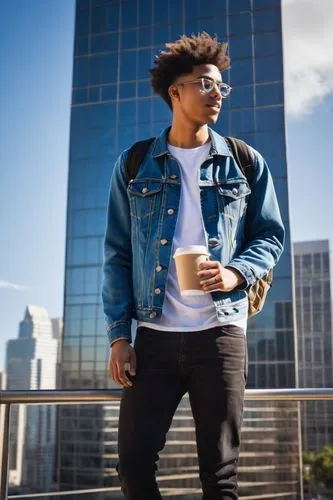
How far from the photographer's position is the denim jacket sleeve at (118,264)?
1824mm

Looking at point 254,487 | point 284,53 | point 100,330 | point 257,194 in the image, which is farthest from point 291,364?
point 257,194

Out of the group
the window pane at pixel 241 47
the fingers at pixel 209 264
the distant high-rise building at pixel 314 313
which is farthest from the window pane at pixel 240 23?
the fingers at pixel 209 264

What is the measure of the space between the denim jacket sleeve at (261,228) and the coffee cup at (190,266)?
19 cm

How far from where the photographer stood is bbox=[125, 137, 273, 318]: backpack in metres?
1.91

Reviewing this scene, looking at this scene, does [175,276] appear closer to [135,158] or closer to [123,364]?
[123,364]

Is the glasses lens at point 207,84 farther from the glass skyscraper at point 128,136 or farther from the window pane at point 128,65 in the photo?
the window pane at point 128,65

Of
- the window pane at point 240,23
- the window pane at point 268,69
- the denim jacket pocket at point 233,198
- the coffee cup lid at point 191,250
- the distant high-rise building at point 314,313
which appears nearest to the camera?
the coffee cup lid at point 191,250

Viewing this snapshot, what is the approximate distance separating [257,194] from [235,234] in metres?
0.16

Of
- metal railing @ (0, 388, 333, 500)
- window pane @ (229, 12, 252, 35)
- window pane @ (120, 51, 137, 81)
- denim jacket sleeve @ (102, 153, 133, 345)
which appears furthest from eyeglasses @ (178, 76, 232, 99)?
window pane @ (120, 51, 137, 81)

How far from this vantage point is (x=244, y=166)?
1.93 meters

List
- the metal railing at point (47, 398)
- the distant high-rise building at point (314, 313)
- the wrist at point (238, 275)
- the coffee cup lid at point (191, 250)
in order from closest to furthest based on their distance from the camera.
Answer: the coffee cup lid at point (191, 250)
the wrist at point (238, 275)
the metal railing at point (47, 398)
the distant high-rise building at point (314, 313)

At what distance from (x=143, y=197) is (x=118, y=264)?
0.23 meters

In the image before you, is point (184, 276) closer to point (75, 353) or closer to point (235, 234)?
point (235, 234)

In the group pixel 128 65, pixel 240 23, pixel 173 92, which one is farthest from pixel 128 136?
pixel 173 92
